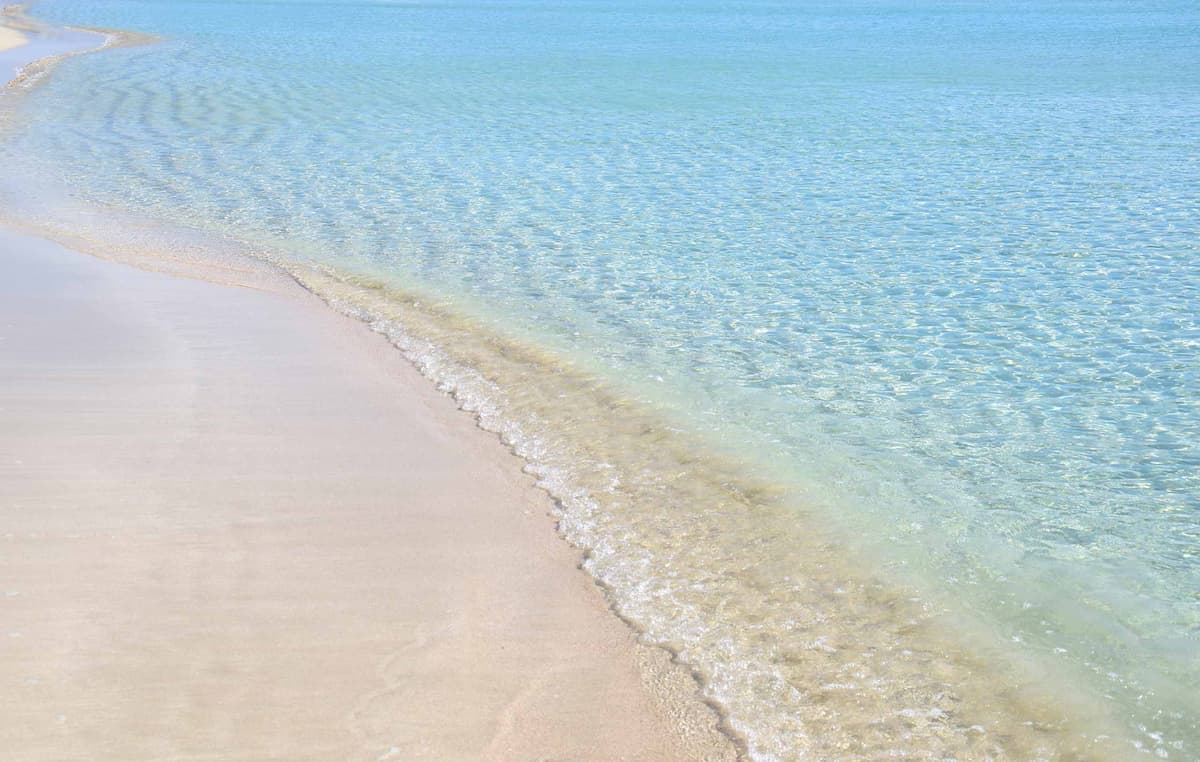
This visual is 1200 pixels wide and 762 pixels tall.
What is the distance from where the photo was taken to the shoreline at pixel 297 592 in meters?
4.64

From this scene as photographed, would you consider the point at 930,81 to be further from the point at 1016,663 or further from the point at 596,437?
the point at 1016,663

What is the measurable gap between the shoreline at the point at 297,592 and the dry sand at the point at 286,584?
0.01 metres

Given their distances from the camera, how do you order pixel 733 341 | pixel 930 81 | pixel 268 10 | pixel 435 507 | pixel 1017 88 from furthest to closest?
pixel 268 10, pixel 930 81, pixel 1017 88, pixel 733 341, pixel 435 507

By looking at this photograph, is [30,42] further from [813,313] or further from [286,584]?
[286,584]

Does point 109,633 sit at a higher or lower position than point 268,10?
higher

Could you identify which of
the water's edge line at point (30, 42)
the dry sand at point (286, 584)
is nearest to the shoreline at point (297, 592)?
the dry sand at point (286, 584)

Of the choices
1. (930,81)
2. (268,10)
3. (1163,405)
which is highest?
(1163,405)

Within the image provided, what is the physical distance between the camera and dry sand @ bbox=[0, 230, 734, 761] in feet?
15.2

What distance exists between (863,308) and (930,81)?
68.7 ft

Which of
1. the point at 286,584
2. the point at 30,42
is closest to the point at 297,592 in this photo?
the point at 286,584

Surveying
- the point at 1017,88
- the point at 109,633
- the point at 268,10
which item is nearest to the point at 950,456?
the point at 109,633

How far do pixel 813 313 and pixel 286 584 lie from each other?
6.10m

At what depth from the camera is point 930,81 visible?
29641 mm

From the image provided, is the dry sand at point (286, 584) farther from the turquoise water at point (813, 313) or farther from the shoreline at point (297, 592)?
the turquoise water at point (813, 313)
